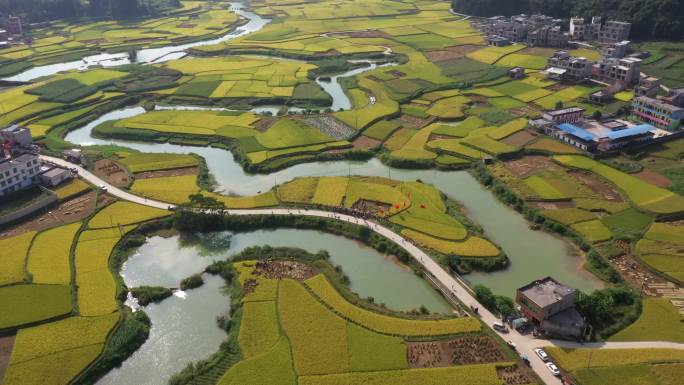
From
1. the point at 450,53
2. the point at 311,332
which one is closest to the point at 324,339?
the point at 311,332

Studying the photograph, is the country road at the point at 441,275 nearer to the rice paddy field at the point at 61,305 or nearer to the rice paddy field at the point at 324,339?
the rice paddy field at the point at 324,339

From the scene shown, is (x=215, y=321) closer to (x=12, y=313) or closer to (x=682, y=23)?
(x=12, y=313)

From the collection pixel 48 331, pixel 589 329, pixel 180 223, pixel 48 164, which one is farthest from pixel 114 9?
pixel 589 329

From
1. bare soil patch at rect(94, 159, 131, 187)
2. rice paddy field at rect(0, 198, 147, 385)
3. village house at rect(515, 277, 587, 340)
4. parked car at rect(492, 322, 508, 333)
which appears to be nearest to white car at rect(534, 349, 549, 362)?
village house at rect(515, 277, 587, 340)

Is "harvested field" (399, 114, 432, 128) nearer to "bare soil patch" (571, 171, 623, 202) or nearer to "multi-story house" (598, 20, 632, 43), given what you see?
"bare soil patch" (571, 171, 623, 202)

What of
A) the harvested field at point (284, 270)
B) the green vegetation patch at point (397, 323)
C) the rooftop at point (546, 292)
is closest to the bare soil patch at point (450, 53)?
the harvested field at point (284, 270)

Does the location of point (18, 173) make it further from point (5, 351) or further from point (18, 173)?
point (5, 351)
